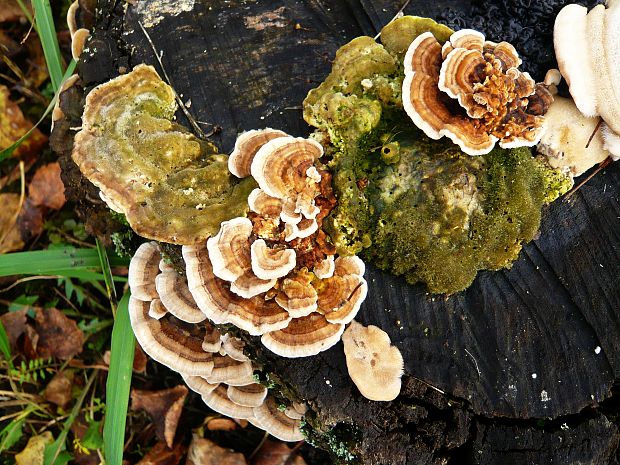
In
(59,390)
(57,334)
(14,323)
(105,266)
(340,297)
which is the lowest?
(59,390)

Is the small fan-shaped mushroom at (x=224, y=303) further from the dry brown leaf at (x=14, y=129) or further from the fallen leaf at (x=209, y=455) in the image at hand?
the dry brown leaf at (x=14, y=129)

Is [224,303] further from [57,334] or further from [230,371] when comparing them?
[57,334]

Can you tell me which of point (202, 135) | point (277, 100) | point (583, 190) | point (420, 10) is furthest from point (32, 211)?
point (583, 190)

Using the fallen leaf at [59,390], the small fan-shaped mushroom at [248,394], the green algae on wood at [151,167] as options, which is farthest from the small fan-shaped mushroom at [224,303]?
the fallen leaf at [59,390]

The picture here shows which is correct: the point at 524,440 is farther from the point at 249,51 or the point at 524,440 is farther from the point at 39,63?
the point at 39,63

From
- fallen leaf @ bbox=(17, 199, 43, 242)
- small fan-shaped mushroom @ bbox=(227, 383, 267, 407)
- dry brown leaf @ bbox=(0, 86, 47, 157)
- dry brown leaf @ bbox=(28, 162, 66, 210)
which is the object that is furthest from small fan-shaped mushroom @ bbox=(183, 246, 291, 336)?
dry brown leaf @ bbox=(0, 86, 47, 157)

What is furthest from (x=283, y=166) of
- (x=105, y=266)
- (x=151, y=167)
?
(x=105, y=266)

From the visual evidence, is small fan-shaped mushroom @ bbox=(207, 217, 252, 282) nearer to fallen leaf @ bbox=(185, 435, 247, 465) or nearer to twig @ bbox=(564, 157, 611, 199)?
twig @ bbox=(564, 157, 611, 199)
